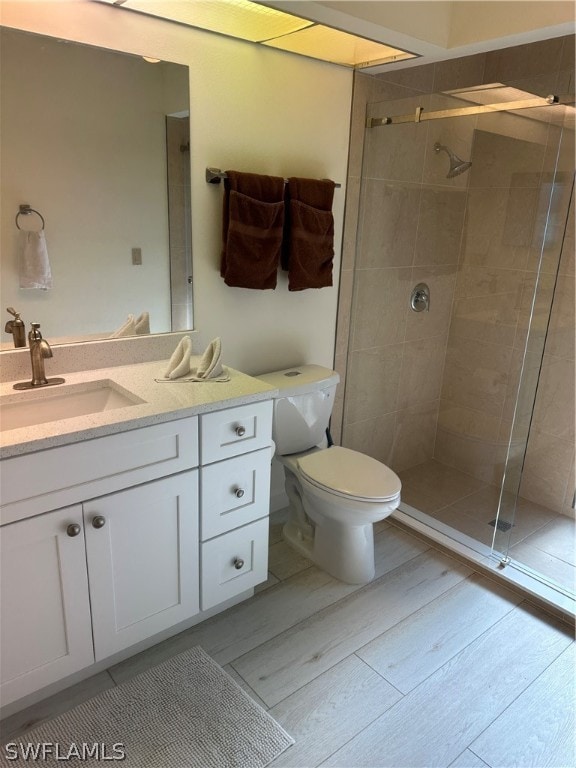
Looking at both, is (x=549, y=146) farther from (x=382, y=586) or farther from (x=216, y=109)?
(x=382, y=586)

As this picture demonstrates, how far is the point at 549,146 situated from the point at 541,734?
2257 millimetres

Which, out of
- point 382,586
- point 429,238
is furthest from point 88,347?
point 429,238

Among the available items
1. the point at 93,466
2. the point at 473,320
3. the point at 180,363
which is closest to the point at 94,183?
the point at 180,363

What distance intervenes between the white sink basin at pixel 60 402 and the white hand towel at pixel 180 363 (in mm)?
181

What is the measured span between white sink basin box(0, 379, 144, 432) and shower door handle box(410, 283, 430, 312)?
174cm

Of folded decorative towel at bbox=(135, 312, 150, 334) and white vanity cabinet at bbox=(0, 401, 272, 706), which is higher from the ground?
folded decorative towel at bbox=(135, 312, 150, 334)

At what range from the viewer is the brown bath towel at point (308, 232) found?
2.25m

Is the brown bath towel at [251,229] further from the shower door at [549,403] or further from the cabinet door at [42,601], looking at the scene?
the shower door at [549,403]

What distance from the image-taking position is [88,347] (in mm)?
1947

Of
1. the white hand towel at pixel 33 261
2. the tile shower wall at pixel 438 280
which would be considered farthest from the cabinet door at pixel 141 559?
the tile shower wall at pixel 438 280

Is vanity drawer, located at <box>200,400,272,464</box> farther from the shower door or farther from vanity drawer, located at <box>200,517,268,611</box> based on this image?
the shower door

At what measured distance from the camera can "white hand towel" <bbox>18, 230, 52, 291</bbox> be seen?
1.74 metres

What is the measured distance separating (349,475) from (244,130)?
1.44 metres

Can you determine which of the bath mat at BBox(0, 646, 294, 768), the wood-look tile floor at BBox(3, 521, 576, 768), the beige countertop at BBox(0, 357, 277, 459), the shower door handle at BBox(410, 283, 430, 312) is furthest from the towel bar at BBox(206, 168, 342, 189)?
the bath mat at BBox(0, 646, 294, 768)
